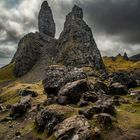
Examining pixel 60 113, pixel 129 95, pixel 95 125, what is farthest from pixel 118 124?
pixel 129 95

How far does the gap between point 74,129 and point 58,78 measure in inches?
1529

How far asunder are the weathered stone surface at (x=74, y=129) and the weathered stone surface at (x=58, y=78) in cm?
3132

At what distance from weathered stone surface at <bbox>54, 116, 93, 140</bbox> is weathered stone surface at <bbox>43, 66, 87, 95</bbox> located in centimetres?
3132

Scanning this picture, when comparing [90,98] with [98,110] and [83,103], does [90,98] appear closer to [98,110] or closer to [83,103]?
[83,103]

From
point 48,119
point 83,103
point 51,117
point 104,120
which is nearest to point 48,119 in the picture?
point 48,119

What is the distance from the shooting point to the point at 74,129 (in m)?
59.3

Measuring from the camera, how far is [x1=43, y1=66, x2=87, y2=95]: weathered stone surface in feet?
312

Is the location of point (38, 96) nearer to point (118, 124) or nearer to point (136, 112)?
point (136, 112)

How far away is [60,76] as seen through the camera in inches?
3863

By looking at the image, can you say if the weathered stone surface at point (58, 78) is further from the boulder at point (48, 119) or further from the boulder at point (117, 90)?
the boulder at point (48, 119)

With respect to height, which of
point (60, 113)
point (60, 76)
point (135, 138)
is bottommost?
point (135, 138)

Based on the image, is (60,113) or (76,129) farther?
(60,113)

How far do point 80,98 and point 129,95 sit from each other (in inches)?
853

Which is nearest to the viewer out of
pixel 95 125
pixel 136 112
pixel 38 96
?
pixel 95 125
